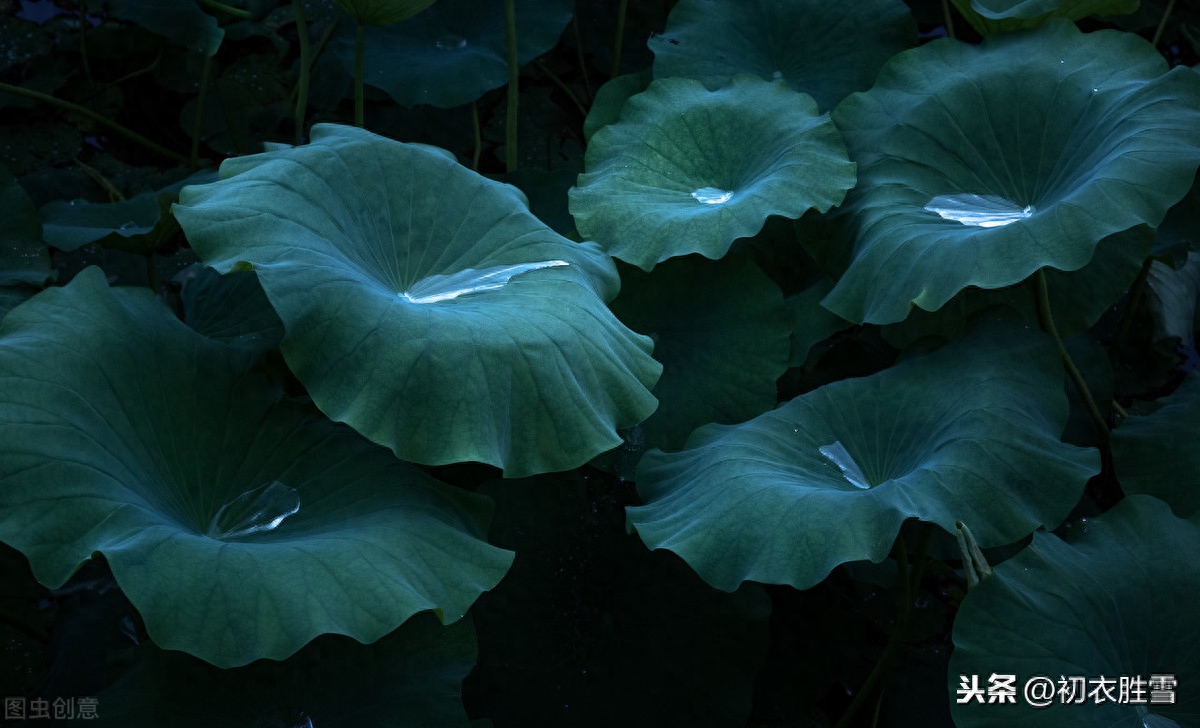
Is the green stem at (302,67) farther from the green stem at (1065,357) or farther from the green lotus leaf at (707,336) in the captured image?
the green stem at (1065,357)

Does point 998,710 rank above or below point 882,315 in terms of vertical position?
below

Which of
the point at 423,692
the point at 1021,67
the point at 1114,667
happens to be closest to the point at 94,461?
the point at 423,692

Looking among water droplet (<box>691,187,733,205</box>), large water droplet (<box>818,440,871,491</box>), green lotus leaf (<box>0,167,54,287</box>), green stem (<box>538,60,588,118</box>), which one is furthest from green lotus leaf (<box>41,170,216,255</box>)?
large water droplet (<box>818,440,871,491</box>)

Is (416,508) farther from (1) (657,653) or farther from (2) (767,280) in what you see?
(2) (767,280)

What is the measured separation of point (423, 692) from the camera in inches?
56.2

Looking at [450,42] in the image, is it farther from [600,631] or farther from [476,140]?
[600,631]

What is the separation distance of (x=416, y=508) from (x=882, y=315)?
2.83 feet

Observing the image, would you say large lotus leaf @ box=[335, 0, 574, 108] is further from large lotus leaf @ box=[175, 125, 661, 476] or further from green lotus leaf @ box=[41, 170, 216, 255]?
large lotus leaf @ box=[175, 125, 661, 476]

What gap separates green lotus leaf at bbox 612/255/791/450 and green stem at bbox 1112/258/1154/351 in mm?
929

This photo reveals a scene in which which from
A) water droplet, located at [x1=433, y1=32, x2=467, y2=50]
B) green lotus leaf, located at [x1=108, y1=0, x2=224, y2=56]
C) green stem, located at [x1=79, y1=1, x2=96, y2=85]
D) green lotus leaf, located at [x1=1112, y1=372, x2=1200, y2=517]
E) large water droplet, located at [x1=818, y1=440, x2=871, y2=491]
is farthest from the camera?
green stem, located at [x1=79, y1=1, x2=96, y2=85]

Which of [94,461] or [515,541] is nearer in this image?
[94,461]

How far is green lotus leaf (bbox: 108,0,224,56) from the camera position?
2.45 m

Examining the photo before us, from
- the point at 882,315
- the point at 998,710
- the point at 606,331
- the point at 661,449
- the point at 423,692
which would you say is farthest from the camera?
the point at 661,449

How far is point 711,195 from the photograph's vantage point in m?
→ 2.08
